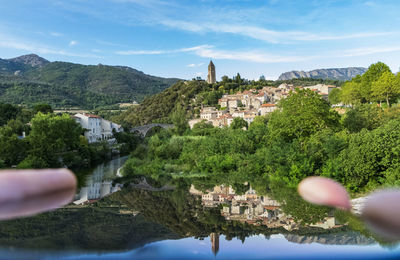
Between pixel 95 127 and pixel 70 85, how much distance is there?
63195mm

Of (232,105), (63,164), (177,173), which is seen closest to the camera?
(177,173)

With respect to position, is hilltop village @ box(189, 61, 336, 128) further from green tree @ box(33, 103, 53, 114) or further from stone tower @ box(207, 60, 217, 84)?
stone tower @ box(207, 60, 217, 84)

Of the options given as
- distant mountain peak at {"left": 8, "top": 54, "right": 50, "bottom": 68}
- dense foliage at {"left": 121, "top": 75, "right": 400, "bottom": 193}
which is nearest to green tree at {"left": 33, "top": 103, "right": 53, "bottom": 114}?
dense foliage at {"left": 121, "top": 75, "right": 400, "bottom": 193}

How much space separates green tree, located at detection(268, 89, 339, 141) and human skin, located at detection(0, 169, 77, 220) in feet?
42.9

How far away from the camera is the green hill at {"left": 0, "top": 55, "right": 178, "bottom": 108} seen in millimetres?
51938

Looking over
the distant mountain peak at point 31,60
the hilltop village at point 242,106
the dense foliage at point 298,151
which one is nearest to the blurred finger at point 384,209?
the dense foliage at point 298,151

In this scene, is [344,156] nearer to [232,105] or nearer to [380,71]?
[380,71]

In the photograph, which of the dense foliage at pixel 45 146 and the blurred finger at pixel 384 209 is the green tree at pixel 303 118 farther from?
the blurred finger at pixel 384 209

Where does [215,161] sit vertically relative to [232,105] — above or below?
below

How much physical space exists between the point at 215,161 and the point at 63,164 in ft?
26.4

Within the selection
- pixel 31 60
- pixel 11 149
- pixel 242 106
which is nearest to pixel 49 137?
pixel 11 149

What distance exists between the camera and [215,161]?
14.7 m

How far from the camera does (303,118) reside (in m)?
13.1

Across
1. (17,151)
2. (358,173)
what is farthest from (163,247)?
(17,151)
